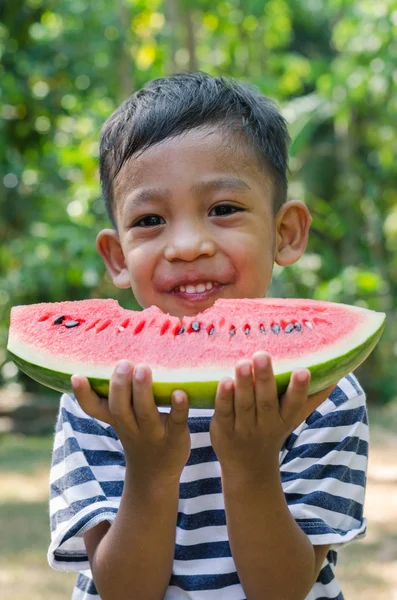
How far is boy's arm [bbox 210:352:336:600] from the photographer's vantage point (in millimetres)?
1253

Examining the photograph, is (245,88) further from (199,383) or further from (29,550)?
(29,550)

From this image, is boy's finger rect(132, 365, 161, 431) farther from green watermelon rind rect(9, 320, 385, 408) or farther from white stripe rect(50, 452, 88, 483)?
white stripe rect(50, 452, 88, 483)

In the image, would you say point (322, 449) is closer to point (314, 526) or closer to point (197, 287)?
point (314, 526)

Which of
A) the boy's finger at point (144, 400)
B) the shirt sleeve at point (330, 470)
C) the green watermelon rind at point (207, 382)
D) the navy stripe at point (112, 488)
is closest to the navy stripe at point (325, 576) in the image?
the shirt sleeve at point (330, 470)

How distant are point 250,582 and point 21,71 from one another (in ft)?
18.5

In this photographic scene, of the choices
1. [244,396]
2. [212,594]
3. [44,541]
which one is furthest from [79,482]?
[44,541]

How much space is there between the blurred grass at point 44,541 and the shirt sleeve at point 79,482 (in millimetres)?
2763

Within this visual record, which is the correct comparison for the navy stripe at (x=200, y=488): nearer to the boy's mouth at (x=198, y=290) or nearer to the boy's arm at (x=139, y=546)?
the boy's arm at (x=139, y=546)

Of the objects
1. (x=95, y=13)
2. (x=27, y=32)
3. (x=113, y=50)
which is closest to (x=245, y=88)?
(x=27, y=32)

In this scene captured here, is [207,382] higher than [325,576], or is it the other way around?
[207,382]

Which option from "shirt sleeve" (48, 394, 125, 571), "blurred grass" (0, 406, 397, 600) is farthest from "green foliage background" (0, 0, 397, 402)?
"shirt sleeve" (48, 394, 125, 571)

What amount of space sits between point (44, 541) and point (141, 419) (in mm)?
4387

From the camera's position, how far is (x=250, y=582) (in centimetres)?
149

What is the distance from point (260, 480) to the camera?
140 cm
